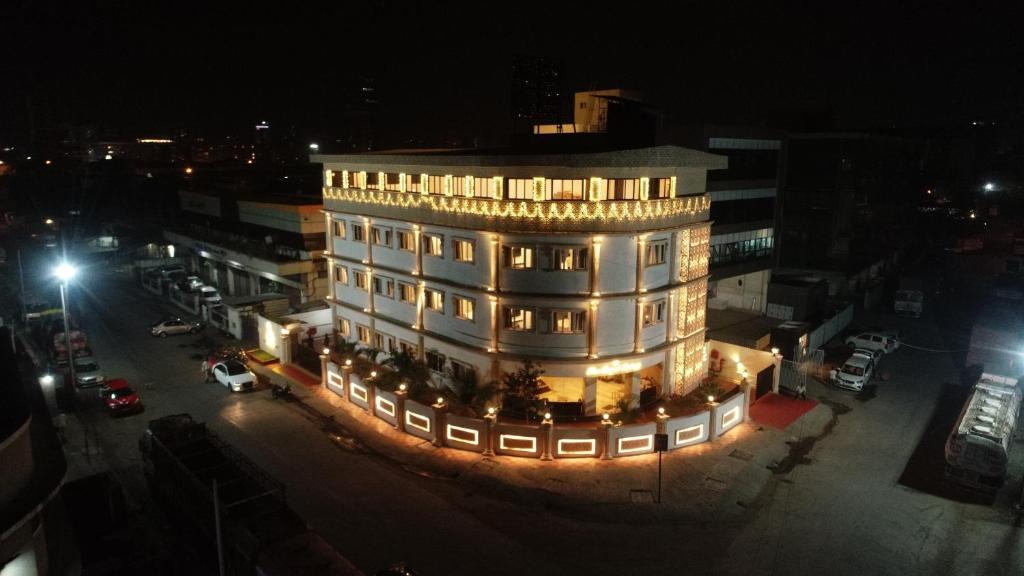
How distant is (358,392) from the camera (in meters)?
32.5

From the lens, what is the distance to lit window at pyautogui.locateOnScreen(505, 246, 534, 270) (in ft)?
96.2

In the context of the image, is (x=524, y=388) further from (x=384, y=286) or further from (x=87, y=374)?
(x=87, y=374)

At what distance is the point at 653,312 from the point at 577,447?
8.07 m

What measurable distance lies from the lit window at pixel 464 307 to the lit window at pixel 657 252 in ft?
28.8

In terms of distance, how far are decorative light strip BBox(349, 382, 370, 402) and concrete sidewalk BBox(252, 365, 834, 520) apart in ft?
4.32

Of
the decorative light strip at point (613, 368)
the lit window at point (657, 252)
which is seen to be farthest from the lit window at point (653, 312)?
the decorative light strip at point (613, 368)

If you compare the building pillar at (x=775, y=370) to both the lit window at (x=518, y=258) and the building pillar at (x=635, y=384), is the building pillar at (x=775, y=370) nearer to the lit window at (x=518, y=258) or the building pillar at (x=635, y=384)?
the building pillar at (x=635, y=384)

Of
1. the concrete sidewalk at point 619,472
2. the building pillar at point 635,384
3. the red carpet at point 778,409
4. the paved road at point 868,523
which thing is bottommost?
the paved road at point 868,523

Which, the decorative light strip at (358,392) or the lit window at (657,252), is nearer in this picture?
the lit window at (657,252)

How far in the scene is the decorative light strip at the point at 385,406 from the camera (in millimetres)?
30375

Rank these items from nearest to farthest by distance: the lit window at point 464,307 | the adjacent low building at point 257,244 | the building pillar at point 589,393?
1. the building pillar at point 589,393
2. the lit window at point 464,307
3. the adjacent low building at point 257,244

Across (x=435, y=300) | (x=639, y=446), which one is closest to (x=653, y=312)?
(x=639, y=446)

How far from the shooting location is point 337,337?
41000 mm

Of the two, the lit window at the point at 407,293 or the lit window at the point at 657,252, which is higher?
the lit window at the point at 657,252
